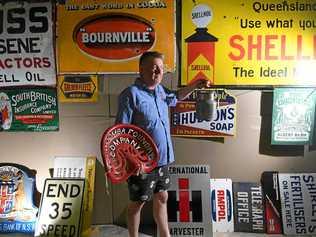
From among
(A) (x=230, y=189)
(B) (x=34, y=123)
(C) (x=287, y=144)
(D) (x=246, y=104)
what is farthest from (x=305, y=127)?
(B) (x=34, y=123)

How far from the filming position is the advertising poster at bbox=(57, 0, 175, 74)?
3.92 m

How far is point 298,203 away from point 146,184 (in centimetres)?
152

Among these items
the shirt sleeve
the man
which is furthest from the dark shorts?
the shirt sleeve

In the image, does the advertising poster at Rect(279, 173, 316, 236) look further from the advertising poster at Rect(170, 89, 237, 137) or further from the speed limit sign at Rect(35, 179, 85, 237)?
the speed limit sign at Rect(35, 179, 85, 237)

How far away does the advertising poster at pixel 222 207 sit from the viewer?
405 centimetres

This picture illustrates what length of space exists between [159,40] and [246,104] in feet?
3.20

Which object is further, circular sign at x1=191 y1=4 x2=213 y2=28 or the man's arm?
circular sign at x1=191 y1=4 x2=213 y2=28

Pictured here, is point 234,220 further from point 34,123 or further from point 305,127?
point 34,123

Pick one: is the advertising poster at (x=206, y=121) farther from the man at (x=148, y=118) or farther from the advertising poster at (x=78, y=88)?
the advertising poster at (x=78, y=88)

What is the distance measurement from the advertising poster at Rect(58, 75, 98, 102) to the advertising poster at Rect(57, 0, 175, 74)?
2.5 inches

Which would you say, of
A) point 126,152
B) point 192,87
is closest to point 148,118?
point 126,152

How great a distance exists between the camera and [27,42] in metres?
4.00

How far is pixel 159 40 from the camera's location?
3.95m

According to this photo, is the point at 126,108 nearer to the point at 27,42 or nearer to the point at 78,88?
the point at 78,88
